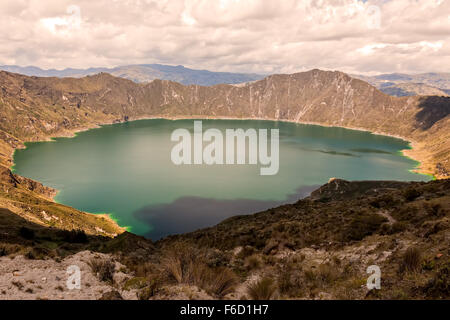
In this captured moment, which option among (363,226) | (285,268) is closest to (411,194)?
(363,226)

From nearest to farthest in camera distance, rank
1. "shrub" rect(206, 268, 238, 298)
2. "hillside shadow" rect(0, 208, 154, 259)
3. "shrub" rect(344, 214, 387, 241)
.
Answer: "shrub" rect(206, 268, 238, 298) → "hillside shadow" rect(0, 208, 154, 259) → "shrub" rect(344, 214, 387, 241)

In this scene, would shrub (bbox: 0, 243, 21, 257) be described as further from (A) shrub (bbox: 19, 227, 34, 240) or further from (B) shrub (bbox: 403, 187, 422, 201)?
(B) shrub (bbox: 403, 187, 422, 201)

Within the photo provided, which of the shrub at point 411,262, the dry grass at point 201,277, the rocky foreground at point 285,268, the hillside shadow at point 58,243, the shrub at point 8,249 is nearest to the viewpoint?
the rocky foreground at point 285,268

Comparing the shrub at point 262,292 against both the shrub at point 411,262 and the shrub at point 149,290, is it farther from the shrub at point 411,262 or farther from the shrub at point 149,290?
the shrub at point 411,262

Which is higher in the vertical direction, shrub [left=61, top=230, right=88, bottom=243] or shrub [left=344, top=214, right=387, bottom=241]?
shrub [left=344, top=214, right=387, bottom=241]

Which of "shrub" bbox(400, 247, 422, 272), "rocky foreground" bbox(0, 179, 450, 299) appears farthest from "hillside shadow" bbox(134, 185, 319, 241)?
"shrub" bbox(400, 247, 422, 272)

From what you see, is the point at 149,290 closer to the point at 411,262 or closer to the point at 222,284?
the point at 222,284

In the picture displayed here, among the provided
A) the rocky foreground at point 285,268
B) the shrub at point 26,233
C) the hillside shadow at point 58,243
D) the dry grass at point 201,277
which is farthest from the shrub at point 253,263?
the shrub at point 26,233

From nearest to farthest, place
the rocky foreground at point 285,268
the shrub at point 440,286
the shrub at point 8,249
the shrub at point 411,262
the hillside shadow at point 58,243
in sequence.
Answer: the shrub at point 440,286 < the rocky foreground at point 285,268 < the shrub at point 411,262 < the shrub at point 8,249 < the hillside shadow at point 58,243
